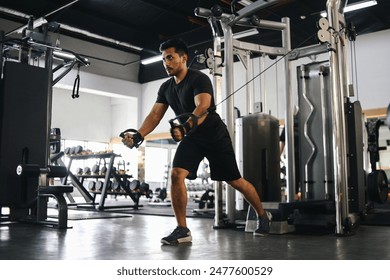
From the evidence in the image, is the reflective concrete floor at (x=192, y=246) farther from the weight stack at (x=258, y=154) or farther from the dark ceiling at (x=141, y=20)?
the dark ceiling at (x=141, y=20)

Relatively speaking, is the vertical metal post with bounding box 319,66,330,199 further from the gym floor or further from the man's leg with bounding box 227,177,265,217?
the man's leg with bounding box 227,177,265,217

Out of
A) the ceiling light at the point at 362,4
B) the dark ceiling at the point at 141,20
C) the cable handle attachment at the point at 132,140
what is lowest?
the cable handle attachment at the point at 132,140

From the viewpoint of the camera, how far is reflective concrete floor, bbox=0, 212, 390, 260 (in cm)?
211

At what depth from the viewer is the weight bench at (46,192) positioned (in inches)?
137

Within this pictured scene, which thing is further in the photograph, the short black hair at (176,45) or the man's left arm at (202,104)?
the short black hair at (176,45)

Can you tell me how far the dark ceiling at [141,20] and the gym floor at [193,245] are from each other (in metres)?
6.17

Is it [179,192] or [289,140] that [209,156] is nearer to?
[179,192]

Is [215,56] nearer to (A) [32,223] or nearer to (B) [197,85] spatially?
(B) [197,85]

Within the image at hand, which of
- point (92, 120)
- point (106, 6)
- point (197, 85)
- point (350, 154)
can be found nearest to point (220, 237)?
point (197, 85)

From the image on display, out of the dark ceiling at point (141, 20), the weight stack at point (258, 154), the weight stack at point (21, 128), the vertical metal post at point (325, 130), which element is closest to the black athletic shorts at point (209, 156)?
the weight stack at point (258, 154)

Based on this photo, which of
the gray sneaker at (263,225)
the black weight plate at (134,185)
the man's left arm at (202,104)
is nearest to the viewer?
the man's left arm at (202,104)

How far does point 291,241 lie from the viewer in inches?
104

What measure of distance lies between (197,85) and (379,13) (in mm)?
7305

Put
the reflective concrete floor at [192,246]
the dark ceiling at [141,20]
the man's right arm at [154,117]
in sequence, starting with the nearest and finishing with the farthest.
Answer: the reflective concrete floor at [192,246] < the man's right arm at [154,117] < the dark ceiling at [141,20]
